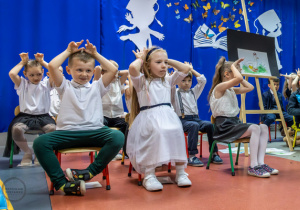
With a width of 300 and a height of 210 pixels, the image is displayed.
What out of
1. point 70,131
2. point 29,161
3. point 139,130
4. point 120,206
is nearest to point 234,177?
point 139,130

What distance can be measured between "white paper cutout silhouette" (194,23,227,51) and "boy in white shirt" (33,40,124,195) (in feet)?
12.2

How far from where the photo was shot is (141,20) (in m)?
5.12

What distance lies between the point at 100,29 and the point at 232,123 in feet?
9.61

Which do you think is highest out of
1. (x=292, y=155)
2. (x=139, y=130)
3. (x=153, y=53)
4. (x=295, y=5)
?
(x=295, y=5)

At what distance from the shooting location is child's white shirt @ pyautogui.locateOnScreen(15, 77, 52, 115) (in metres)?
3.08

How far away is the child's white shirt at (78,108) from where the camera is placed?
2.15 meters

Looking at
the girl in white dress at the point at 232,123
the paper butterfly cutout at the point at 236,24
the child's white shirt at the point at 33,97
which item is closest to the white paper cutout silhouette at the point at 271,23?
the paper butterfly cutout at the point at 236,24

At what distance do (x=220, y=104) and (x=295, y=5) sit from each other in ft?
17.0

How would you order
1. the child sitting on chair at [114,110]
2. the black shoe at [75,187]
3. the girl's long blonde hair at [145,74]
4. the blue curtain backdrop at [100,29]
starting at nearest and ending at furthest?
the black shoe at [75,187]
the girl's long blonde hair at [145,74]
the child sitting on chair at [114,110]
the blue curtain backdrop at [100,29]

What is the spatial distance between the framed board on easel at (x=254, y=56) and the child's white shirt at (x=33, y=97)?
2186mm

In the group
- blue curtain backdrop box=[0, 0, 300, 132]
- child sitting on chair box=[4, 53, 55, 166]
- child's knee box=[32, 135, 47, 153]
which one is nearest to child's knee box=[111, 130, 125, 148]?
child's knee box=[32, 135, 47, 153]

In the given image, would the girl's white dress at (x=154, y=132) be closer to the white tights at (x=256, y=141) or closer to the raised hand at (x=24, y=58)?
the white tights at (x=256, y=141)

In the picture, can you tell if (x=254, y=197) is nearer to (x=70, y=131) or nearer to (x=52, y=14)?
(x=70, y=131)

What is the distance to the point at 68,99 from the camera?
2191 mm
